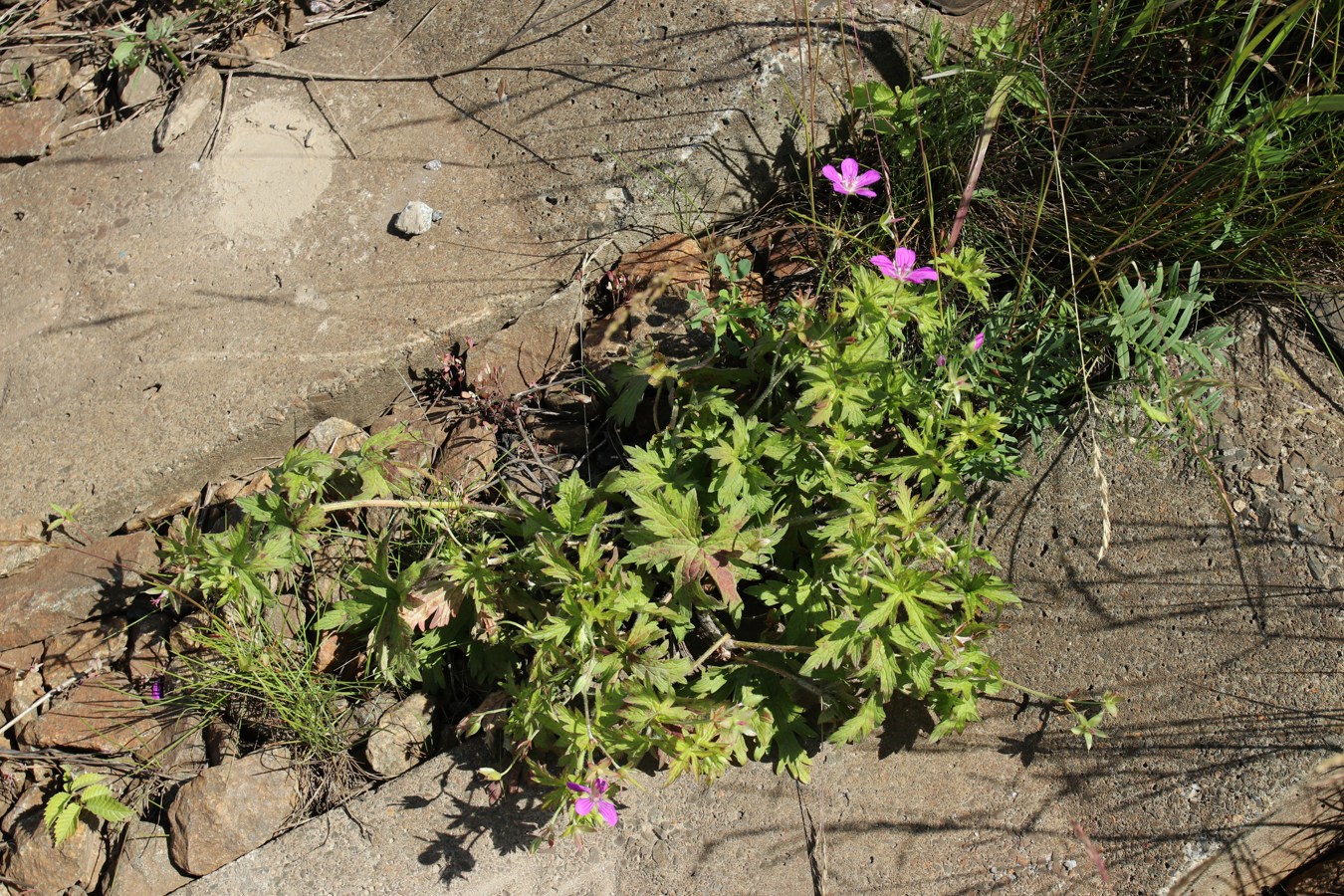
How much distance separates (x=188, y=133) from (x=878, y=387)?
2672 mm

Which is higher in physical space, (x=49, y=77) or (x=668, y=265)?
(x=49, y=77)

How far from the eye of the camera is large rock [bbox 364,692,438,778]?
8.18ft

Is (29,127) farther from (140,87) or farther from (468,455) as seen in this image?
(468,455)

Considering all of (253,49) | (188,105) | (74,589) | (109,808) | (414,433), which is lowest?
(109,808)

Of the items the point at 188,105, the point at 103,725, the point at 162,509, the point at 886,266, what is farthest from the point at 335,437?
the point at 886,266

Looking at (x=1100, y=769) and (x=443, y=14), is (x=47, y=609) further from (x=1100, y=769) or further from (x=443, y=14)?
(x=1100, y=769)

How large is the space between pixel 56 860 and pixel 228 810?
0.55 m

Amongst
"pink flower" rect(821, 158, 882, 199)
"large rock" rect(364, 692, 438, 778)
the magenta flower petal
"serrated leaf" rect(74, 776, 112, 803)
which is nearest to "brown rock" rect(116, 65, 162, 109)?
"serrated leaf" rect(74, 776, 112, 803)

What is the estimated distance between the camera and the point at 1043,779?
223 centimetres

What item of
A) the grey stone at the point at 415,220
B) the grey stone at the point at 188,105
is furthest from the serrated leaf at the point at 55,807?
the grey stone at the point at 188,105

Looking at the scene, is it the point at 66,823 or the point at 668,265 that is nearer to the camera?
the point at 66,823

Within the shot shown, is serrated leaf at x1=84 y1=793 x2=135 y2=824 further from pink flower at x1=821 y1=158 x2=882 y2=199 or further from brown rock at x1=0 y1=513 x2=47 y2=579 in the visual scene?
pink flower at x1=821 y1=158 x2=882 y2=199

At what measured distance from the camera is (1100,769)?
2.21 metres

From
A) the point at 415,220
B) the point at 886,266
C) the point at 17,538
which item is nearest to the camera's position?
the point at 886,266
